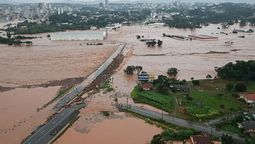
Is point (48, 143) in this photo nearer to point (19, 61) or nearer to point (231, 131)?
point (231, 131)

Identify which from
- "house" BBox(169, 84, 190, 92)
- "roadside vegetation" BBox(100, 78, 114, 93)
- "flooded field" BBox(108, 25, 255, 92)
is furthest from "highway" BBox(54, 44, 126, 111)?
"house" BBox(169, 84, 190, 92)

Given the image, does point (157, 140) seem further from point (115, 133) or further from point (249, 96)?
point (249, 96)

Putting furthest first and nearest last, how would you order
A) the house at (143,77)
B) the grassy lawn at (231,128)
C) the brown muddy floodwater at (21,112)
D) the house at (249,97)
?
the house at (143,77), the house at (249,97), the brown muddy floodwater at (21,112), the grassy lawn at (231,128)

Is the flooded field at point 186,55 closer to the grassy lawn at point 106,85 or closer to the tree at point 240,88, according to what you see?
the grassy lawn at point 106,85

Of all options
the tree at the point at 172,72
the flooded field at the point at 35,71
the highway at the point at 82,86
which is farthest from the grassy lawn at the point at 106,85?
the tree at the point at 172,72

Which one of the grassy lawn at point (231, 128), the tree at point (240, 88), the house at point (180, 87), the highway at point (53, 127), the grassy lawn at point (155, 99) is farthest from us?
the house at point (180, 87)

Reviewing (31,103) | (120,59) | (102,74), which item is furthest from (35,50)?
(31,103)
